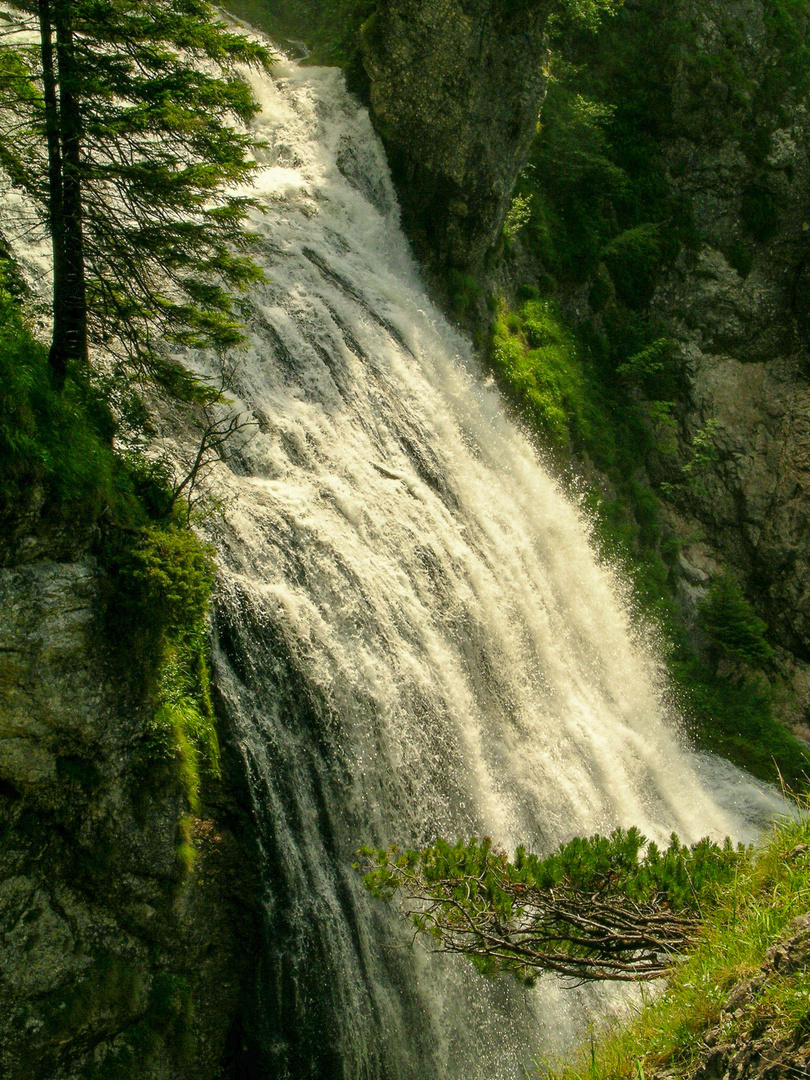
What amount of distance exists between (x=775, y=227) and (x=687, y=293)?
3.13m

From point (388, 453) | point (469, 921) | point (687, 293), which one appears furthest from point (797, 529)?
point (469, 921)

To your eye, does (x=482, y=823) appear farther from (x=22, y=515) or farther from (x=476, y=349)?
(x=476, y=349)

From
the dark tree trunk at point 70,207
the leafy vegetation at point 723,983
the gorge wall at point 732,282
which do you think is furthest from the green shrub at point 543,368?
the leafy vegetation at point 723,983

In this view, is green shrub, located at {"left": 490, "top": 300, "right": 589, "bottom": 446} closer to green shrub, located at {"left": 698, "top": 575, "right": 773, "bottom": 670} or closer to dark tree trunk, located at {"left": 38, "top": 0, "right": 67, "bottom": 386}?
green shrub, located at {"left": 698, "top": 575, "right": 773, "bottom": 670}

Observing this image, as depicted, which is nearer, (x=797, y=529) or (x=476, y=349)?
(x=476, y=349)

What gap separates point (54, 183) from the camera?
675cm

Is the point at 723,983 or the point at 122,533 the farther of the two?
the point at 122,533

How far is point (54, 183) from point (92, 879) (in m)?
5.50

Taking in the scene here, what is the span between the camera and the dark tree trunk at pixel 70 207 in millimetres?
6465

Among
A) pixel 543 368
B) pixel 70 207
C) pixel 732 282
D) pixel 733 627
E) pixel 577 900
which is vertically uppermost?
pixel 732 282

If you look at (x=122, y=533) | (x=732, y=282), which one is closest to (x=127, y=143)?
(x=122, y=533)

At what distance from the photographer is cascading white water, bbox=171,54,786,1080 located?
24.1 ft

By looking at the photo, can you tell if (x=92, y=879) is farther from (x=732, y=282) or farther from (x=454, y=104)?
(x=732, y=282)

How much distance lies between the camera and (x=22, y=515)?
612cm
